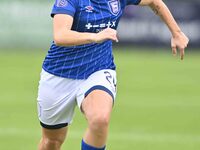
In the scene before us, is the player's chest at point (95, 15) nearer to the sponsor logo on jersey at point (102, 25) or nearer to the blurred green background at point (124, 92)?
the sponsor logo on jersey at point (102, 25)

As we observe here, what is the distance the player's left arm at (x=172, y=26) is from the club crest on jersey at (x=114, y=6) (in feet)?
1.89

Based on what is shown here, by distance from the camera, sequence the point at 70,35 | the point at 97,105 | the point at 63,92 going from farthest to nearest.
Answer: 1. the point at 63,92
2. the point at 97,105
3. the point at 70,35

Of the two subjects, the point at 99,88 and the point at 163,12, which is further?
the point at 163,12

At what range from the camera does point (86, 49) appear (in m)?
8.52

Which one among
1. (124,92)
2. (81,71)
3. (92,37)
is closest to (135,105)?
(124,92)

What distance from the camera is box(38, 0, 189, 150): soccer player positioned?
314 inches

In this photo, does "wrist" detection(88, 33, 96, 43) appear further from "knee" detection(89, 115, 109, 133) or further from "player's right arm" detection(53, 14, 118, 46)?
"knee" detection(89, 115, 109, 133)

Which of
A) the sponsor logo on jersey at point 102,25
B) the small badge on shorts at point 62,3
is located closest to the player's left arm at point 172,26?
the sponsor logo on jersey at point 102,25

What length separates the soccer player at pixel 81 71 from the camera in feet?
26.2

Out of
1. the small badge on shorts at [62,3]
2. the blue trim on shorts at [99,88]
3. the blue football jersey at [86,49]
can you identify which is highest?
the small badge on shorts at [62,3]

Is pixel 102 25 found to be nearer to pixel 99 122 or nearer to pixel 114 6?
pixel 114 6

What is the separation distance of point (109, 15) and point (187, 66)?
13.9 meters

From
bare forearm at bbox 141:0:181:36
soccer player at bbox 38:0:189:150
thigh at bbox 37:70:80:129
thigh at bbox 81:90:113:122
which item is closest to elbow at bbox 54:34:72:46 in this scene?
soccer player at bbox 38:0:189:150

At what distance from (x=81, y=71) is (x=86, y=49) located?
0.22m
